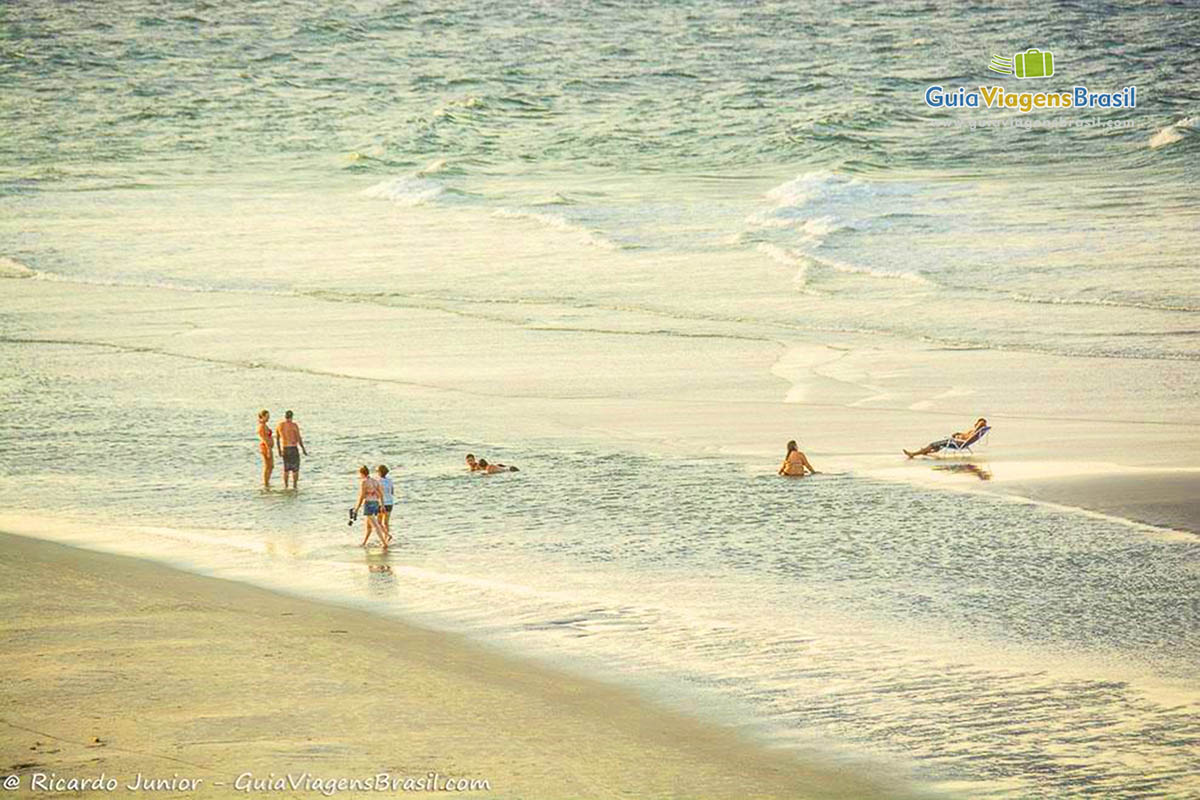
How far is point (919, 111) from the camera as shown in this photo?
6078 cm

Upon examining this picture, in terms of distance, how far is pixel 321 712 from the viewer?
34.4ft

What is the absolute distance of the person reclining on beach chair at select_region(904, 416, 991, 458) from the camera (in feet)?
62.8

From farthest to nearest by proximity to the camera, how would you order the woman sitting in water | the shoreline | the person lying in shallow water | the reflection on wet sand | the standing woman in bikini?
the person lying in shallow water < the reflection on wet sand < the standing woman in bikini < the woman sitting in water < the shoreline

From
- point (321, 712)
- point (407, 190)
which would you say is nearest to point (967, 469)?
point (321, 712)

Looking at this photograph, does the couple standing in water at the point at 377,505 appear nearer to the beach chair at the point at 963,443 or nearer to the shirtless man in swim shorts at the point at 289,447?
the shirtless man in swim shorts at the point at 289,447

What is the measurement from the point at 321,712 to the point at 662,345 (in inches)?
691

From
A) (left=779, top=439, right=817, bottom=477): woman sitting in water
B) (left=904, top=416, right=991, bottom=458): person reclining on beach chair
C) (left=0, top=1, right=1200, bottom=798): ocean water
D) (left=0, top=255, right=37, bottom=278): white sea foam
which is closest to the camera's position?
(left=0, top=1, right=1200, bottom=798): ocean water

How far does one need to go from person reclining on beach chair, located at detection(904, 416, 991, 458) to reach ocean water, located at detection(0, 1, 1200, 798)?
2.83 feet

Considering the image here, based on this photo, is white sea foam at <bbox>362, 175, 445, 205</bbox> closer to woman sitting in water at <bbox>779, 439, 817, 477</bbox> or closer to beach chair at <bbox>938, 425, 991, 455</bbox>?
beach chair at <bbox>938, 425, 991, 455</bbox>

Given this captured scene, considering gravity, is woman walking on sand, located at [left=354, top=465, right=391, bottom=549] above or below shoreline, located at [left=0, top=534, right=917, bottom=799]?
above

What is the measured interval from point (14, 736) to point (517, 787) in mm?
3173

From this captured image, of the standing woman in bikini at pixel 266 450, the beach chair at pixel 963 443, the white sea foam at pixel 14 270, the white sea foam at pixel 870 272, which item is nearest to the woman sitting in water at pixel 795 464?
the beach chair at pixel 963 443

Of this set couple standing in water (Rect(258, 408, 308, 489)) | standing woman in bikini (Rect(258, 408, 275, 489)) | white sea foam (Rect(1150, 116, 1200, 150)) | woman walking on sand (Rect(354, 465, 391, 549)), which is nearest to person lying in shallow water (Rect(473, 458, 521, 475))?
couple standing in water (Rect(258, 408, 308, 489))

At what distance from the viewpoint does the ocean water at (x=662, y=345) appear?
1245cm
